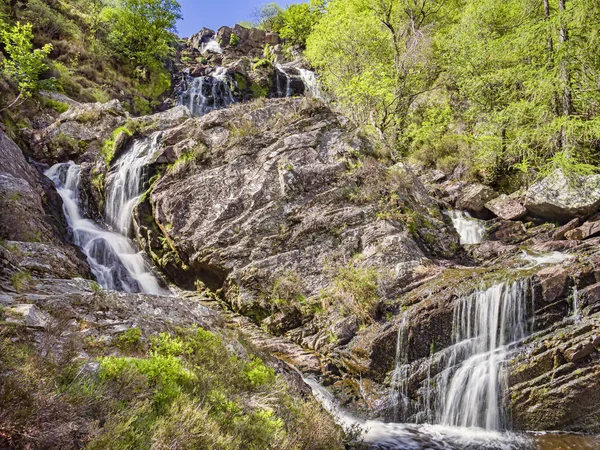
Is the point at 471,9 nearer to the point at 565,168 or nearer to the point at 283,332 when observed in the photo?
the point at 565,168

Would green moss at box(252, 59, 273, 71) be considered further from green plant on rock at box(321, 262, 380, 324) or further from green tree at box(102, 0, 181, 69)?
green plant on rock at box(321, 262, 380, 324)

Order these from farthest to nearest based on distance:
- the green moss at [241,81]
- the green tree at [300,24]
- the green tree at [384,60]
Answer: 1. the green tree at [300,24]
2. the green moss at [241,81]
3. the green tree at [384,60]

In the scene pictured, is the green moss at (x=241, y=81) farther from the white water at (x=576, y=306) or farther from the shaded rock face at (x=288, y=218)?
the white water at (x=576, y=306)

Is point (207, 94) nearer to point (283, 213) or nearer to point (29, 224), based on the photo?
point (283, 213)

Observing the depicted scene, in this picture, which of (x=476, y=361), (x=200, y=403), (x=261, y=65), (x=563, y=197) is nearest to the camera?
(x=200, y=403)

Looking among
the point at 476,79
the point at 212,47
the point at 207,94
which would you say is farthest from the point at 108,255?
the point at 212,47

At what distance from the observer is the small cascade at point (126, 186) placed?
1266 cm

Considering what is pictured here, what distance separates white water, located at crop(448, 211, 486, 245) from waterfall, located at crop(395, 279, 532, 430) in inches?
218

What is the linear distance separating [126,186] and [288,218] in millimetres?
6620

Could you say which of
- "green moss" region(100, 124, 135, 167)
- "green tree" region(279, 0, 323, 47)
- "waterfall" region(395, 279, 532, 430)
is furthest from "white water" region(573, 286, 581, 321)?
"green tree" region(279, 0, 323, 47)

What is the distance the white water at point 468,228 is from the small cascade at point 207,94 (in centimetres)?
1692

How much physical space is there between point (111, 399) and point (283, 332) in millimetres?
6645

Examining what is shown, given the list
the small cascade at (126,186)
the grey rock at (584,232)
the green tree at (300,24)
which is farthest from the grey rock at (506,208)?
the green tree at (300,24)

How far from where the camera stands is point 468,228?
1349cm
